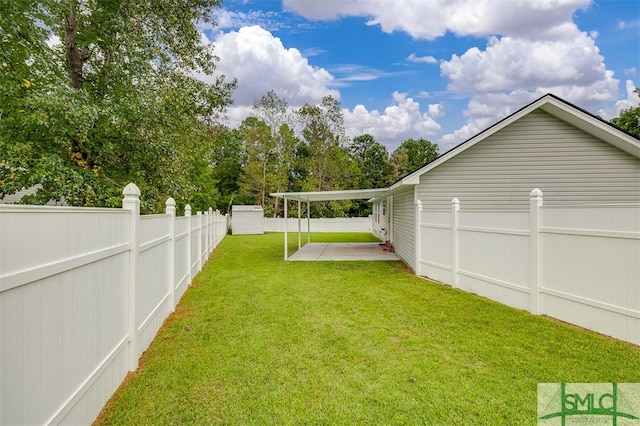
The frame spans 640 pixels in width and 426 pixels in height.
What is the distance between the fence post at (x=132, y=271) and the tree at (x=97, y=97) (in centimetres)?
450

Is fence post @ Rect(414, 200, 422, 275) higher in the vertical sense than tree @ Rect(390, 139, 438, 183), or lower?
lower

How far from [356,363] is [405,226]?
805 cm

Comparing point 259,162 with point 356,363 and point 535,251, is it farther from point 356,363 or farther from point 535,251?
point 356,363

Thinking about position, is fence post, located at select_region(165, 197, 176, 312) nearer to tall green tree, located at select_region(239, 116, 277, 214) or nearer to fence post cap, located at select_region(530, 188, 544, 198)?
fence post cap, located at select_region(530, 188, 544, 198)

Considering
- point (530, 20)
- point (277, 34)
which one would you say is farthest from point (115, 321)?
point (277, 34)

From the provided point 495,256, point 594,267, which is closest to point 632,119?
point 495,256

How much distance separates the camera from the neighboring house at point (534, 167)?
8992mm

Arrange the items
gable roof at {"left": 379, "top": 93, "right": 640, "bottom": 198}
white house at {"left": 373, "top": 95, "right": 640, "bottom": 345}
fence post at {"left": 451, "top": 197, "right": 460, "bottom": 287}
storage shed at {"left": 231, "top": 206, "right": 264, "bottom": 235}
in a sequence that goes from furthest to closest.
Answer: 1. storage shed at {"left": 231, "top": 206, "right": 264, "bottom": 235}
2. gable roof at {"left": 379, "top": 93, "right": 640, "bottom": 198}
3. fence post at {"left": 451, "top": 197, "right": 460, "bottom": 287}
4. white house at {"left": 373, "top": 95, "right": 640, "bottom": 345}

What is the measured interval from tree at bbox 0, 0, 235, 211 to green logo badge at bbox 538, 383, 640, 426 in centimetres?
799

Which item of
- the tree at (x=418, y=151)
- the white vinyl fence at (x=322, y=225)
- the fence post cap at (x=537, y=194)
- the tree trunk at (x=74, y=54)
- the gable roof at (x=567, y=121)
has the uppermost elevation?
the tree at (x=418, y=151)

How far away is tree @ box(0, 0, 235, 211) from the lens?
7094 millimetres

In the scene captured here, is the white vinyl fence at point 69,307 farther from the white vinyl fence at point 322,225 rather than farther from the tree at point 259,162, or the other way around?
the tree at point 259,162

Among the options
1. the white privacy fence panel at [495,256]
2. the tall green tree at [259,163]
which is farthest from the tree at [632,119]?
the tall green tree at [259,163]

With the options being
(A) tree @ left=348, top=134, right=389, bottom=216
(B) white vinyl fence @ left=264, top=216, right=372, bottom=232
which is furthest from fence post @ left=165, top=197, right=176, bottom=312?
(A) tree @ left=348, top=134, right=389, bottom=216
